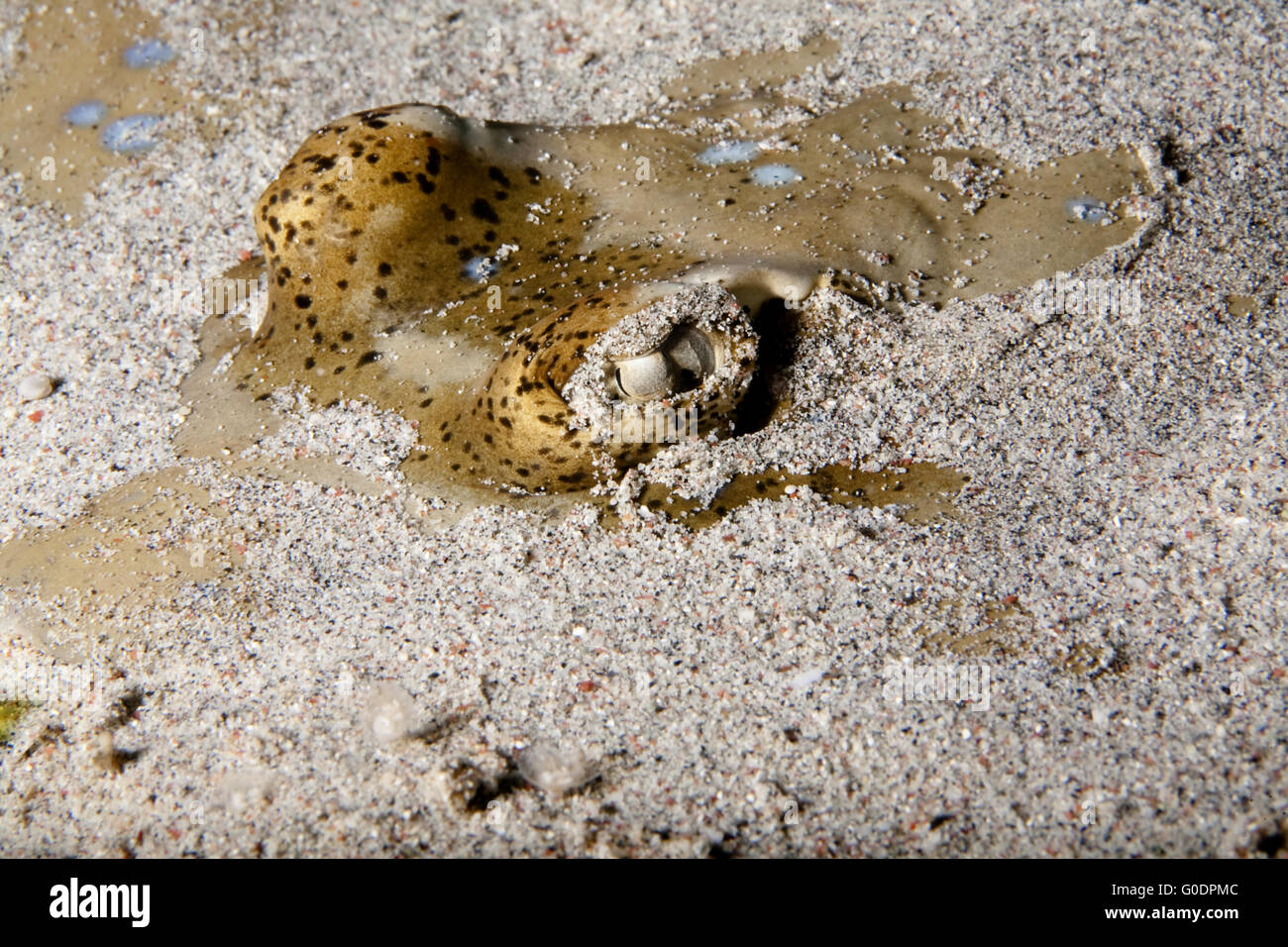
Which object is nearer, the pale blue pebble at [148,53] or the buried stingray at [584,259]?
the buried stingray at [584,259]

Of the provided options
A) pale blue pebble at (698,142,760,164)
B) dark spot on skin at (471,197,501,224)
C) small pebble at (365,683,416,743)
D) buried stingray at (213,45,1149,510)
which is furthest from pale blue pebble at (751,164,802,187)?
small pebble at (365,683,416,743)

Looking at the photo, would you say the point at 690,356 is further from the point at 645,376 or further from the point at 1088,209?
the point at 1088,209

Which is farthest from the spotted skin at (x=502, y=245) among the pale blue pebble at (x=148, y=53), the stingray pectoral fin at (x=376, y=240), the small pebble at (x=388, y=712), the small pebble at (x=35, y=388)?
the pale blue pebble at (x=148, y=53)

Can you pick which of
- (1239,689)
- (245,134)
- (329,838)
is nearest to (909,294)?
(1239,689)

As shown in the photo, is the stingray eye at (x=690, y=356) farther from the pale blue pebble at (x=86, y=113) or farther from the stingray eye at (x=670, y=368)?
the pale blue pebble at (x=86, y=113)

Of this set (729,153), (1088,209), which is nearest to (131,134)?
(729,153)

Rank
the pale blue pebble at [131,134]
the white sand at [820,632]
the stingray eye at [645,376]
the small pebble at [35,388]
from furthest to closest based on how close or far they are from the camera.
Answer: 1. the pale blue pebble at [131,134]
2. the small pebble at [35,388]
3. the stingray eye at [645,376]
4. the white sand at [820,632]
